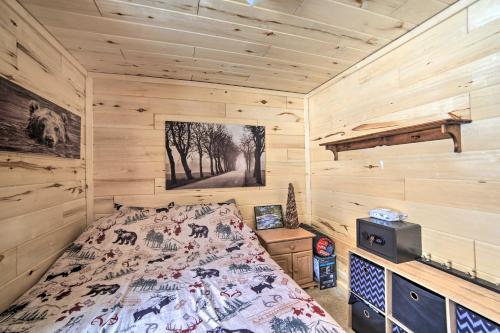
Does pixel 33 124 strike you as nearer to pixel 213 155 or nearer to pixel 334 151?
pixel 213 155

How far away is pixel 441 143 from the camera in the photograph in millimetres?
1438

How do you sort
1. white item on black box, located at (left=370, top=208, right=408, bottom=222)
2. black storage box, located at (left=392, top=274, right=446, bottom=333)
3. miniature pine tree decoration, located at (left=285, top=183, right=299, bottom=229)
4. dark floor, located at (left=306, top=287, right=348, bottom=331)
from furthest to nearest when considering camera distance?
miniature pine tree decoration, located at (left=285, top=183, right=299, bottom=229) < dark floor, located at (left=306, top=287, right=348, bottom=331) < white item on black box, located at (left=370, top=208, right=408, bottom=222) < black storage box, located at (left=392, top=274, right=446, bottom=333)

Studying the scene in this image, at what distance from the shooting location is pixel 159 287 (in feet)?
4.46

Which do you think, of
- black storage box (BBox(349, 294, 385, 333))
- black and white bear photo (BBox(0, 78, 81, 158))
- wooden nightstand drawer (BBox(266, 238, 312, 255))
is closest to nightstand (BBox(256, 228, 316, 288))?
wooden nightstand drawer (BBox(266, 238, 312, 255))

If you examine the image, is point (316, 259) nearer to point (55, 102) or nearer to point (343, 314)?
point (343, 314)

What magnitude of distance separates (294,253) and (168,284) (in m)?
1.31

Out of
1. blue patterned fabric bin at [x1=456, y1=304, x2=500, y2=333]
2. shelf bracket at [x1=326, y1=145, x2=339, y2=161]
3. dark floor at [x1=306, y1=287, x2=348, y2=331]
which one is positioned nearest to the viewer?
blue patterned fabric bin at [x1=456, y1=304, x2=500, y2=333]

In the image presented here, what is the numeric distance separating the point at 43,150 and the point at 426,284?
8.35 ft

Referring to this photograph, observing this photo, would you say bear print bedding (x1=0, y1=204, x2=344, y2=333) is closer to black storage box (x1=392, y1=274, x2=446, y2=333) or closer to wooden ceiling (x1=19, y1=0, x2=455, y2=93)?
black storage box (x1=392, y1=274, x2=446, y2=333)

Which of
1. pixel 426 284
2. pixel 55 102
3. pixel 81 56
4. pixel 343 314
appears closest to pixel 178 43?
pixel 81 56

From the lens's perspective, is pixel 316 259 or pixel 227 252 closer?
pixel 227 252

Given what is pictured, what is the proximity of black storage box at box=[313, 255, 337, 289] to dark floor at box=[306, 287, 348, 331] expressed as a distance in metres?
0.06

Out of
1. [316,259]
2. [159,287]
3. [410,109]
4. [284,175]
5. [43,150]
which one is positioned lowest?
[316,259]

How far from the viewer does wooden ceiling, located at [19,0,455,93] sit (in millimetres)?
1354
